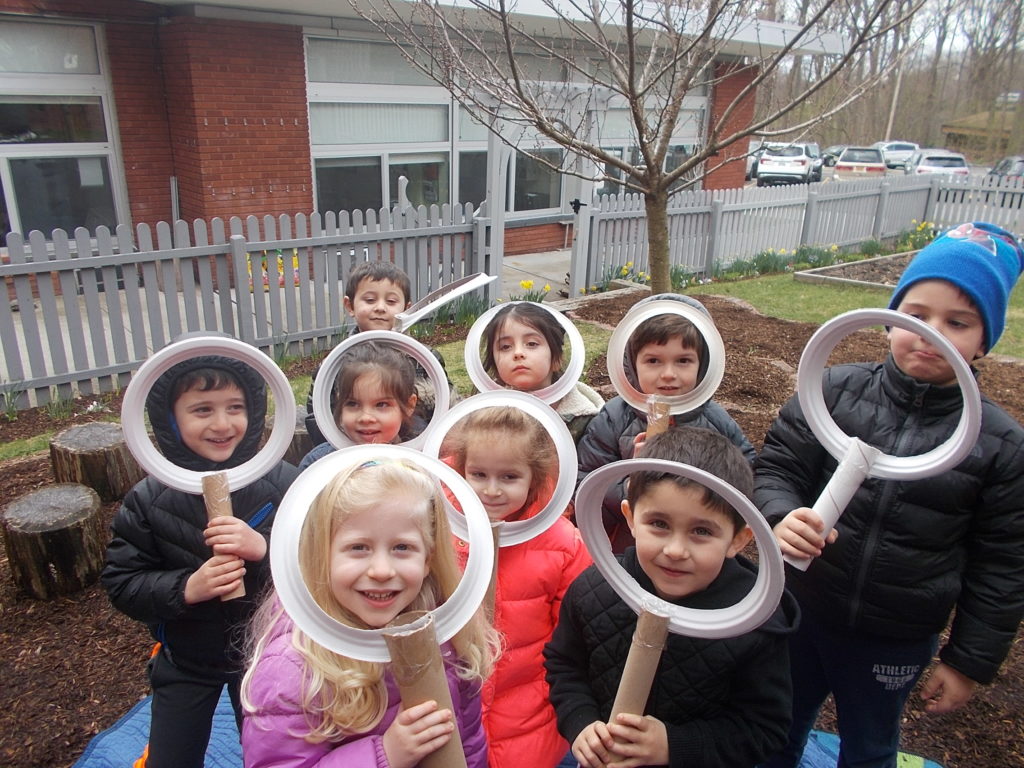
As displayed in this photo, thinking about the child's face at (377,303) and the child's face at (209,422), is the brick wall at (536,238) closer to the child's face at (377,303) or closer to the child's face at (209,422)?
the child's face at (377,303)

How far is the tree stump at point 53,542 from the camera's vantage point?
316cm

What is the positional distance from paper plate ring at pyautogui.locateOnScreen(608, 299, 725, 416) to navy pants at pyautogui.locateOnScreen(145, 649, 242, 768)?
1.46m

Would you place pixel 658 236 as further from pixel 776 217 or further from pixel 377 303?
pixel 776 217

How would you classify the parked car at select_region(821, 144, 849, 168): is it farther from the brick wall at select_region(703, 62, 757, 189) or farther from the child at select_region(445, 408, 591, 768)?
the child at select_region(445, 408, 591, 768)

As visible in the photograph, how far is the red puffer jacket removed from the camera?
76.9 inches

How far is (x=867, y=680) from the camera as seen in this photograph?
1.94 meters

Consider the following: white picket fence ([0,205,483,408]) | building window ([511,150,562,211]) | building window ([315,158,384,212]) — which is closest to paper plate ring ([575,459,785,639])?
white picket fence ([0,205,483,408])

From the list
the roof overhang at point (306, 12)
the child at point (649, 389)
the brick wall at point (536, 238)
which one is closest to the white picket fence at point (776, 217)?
the roof overhang at point (306, 12)

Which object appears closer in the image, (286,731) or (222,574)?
(286,731)

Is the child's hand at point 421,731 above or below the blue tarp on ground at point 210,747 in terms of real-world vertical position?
above

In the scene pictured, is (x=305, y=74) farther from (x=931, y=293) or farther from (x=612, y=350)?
(x=931, y=293)

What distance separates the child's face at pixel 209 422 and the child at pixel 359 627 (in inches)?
21.4

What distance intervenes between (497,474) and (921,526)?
105 centimetres

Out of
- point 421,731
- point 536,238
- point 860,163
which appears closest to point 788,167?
point 860,163
